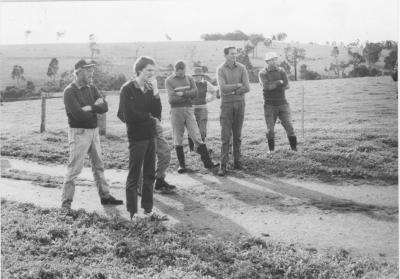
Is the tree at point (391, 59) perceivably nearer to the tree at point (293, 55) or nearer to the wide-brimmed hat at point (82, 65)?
the wide-brimmed hat at point (82, 65)

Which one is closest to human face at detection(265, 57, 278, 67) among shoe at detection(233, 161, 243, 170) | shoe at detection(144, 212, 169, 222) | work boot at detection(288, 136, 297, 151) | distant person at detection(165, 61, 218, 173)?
work boot at detection(288, 136, 297, 151)

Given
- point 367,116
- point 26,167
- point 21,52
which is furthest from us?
point 21,52

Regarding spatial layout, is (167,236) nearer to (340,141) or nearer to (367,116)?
(340,141)

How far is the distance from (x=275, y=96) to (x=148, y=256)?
571cm

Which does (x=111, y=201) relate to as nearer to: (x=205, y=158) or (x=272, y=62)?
(x=205, y=158)

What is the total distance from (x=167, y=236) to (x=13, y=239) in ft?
6.24

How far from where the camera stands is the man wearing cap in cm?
938

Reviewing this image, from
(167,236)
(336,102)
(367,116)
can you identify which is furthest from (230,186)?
(336,102)

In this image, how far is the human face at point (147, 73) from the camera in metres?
5.56

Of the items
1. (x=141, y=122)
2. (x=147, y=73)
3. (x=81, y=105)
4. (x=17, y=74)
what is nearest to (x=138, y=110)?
(x=141, y=122)

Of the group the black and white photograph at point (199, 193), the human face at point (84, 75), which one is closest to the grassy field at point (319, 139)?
the black and white photograph at point (199, 193)

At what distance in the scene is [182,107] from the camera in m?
8.79

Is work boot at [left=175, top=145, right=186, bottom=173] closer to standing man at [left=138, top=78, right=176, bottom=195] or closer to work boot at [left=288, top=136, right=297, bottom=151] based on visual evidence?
standing man at [left=138, top=78, right=176, bottom=195]

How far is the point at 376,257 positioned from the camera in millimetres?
4516
